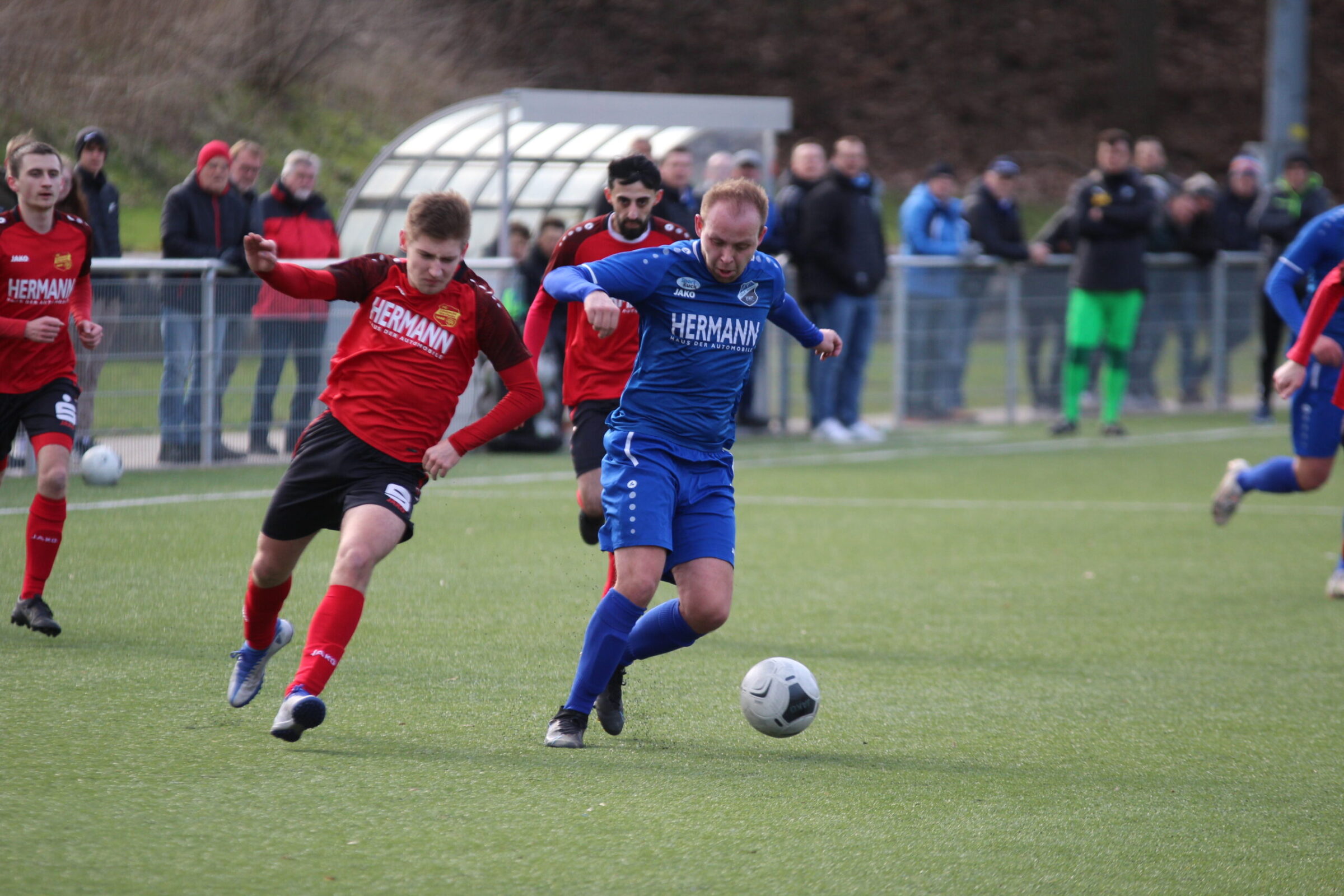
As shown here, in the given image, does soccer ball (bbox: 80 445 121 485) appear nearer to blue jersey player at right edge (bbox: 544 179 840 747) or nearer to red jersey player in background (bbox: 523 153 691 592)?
red jersey player in background (bbox: 523 153 691 592)

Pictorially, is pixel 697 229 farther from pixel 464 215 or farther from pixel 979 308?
pixel 979 308

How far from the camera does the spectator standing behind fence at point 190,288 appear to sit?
11.1 meters

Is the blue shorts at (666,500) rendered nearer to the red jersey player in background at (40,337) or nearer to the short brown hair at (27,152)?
the red jersey player in background at (40,337)

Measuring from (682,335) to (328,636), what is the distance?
1.39 m

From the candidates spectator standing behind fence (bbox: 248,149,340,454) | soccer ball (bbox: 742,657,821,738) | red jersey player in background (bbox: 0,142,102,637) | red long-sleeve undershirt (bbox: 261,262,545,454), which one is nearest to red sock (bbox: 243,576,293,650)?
red long-sleeve undershirt (bbox: 261,262,545,454)

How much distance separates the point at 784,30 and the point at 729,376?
33301 millimetres

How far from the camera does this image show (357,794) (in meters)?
4.30

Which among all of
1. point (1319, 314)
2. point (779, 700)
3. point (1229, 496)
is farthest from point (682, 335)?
point (1229, 496)

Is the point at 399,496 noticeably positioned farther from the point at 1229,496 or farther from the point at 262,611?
the point at 1229,496

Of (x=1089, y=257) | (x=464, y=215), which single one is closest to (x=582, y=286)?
(x=464, y=215)

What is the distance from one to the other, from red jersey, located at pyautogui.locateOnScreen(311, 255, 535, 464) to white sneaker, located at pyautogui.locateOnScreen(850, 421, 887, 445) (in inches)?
371

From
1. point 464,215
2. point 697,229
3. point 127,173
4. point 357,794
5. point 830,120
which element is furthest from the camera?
point 830,120

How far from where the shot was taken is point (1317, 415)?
8.02 m

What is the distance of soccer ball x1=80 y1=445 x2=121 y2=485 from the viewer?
10375mm
